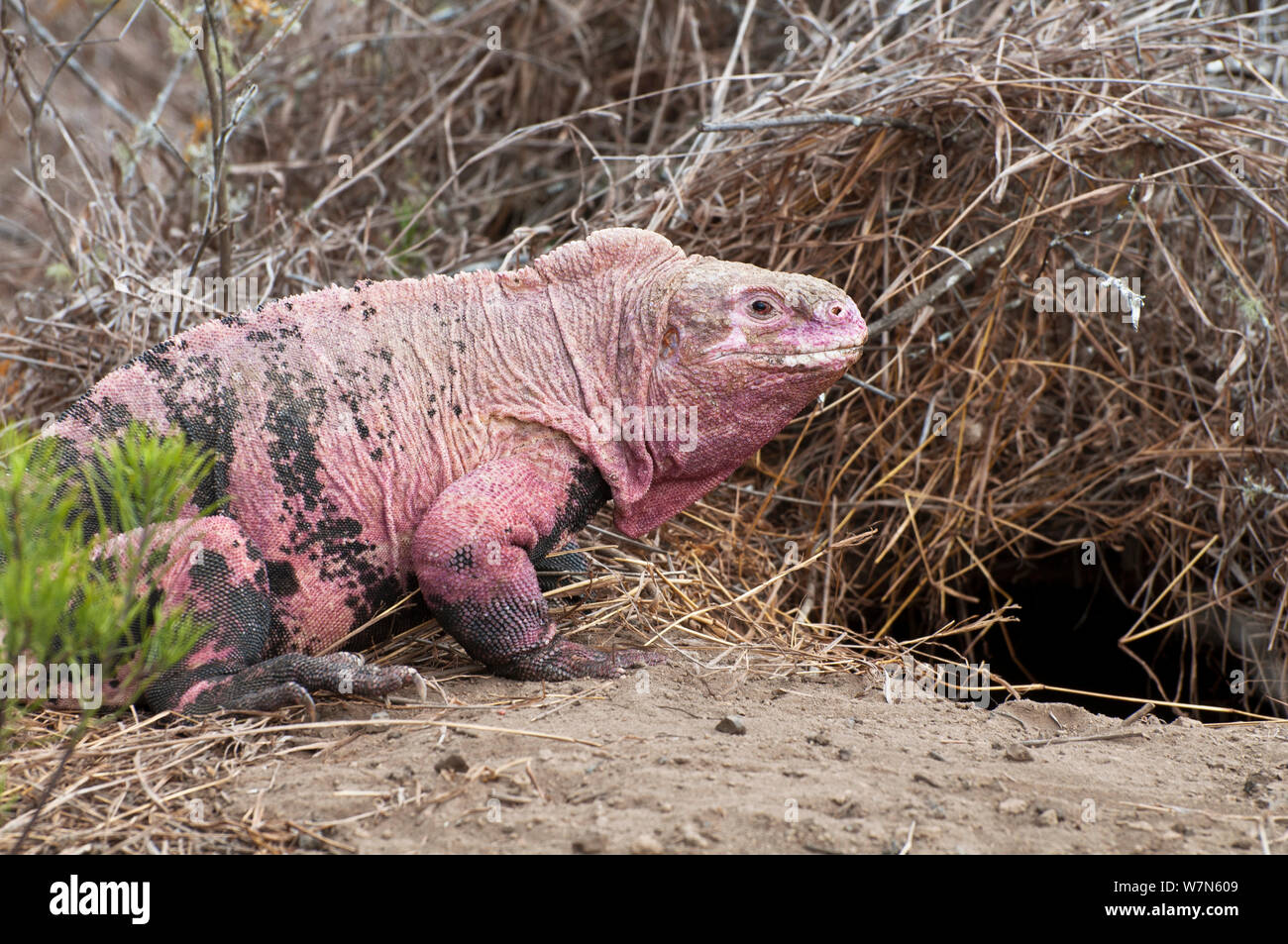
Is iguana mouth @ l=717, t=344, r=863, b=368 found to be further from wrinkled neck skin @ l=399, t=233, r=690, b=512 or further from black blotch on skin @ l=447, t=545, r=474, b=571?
black blotch on skin @ l=447, t=545, r=474, b=571

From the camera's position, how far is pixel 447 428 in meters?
3.80

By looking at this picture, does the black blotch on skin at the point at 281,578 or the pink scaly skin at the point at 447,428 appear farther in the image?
the black blotch on skin at the point at 281,578

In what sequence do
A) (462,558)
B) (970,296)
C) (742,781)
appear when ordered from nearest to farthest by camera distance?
1. (742,781)
2. (462,558)
3. (970,296)

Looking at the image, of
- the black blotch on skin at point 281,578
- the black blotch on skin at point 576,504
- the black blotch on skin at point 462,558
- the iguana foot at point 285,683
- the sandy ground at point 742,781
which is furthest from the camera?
the black blotch on skin at point 576,504

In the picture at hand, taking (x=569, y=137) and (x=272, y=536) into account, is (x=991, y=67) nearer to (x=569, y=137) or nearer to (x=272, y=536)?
(x=569, y=137)

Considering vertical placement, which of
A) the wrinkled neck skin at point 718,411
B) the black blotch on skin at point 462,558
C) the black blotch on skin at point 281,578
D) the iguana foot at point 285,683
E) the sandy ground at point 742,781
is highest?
the wrinkled neck skin at point 718,411

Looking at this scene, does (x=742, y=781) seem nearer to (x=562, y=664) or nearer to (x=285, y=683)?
(x=562, y=664)

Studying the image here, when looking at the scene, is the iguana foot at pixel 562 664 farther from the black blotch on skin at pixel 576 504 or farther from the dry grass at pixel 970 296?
the dry grass at pixel 970 296

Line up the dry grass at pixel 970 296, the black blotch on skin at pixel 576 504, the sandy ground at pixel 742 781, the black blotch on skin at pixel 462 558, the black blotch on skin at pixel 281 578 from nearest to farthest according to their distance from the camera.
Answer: the sandy ground at pixel 742 781
the black blotch on skin at pixel 462 558
the black blotch on skin at pixel 281 578
the black blotch on skin at pixel 576 504
the dry grass at pixel 970 296

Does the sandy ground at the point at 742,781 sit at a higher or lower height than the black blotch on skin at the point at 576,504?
lower

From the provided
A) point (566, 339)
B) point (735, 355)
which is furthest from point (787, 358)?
point (566, 339)

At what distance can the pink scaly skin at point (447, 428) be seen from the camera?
11.5 feet

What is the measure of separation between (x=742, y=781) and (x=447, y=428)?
1.58m

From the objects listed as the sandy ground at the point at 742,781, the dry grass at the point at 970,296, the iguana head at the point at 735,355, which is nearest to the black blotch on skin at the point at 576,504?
the iguana head at the point at 735,355
